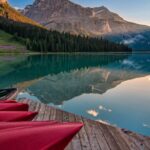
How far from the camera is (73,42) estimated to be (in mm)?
168250

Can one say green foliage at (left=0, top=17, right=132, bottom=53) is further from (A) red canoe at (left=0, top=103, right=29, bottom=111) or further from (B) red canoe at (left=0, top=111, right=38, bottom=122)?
(B) red canoe at (left=0, top=111, right=38, bottom=122)

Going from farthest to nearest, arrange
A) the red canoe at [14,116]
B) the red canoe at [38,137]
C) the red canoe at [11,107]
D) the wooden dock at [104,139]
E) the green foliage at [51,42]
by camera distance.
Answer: the green foliage at [51,42] → the wooden dock at [104,139] → the red canoe at [11,107] → the red canoe at [14,116] → the red canoe at [38,137]

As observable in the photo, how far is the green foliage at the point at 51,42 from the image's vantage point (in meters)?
153

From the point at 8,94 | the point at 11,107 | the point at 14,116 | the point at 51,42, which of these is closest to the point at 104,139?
the point at 8,94

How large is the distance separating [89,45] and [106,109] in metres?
157

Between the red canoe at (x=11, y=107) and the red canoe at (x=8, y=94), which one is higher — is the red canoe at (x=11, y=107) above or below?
above

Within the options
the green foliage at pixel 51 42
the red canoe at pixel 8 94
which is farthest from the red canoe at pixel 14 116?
the green foliage at pixel 51 42

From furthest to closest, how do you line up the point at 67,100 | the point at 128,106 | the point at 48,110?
the point at 67,100 → the point at 128,106 → the point at 48,110

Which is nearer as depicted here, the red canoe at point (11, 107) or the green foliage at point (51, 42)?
the red canoe at point (11, 107)

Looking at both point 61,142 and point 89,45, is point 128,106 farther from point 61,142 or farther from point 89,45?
point 89,45

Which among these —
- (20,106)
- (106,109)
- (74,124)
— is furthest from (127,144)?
(106,109)

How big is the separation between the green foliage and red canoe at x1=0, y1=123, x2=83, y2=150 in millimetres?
145126

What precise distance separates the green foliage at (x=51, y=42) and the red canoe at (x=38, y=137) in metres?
145

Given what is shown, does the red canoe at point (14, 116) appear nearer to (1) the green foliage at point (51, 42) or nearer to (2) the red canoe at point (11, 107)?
(2) the red canoe at point (11, 107)
